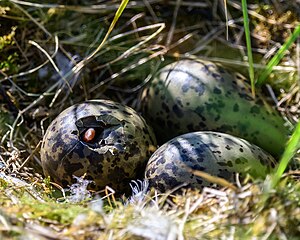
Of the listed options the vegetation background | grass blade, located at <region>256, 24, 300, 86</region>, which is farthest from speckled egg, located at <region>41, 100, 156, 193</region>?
grass blade, located at <region>256, 24, 300, 86</region>

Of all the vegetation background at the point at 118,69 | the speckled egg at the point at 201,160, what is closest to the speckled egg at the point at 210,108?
the vegetation background at the point at 118,69

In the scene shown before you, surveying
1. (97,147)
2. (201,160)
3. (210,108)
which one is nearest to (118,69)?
(210,108)

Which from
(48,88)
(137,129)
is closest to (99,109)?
(137,129)

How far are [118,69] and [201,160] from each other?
80 centimetres

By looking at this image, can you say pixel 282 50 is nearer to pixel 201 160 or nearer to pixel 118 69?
pixel 201 160

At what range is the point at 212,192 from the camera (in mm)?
1608

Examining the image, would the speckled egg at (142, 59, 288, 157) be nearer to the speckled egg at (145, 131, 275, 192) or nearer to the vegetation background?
the vegetation background

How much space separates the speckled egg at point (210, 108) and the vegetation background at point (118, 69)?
0.08 metres

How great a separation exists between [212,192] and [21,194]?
1.81 ft

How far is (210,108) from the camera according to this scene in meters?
2.16

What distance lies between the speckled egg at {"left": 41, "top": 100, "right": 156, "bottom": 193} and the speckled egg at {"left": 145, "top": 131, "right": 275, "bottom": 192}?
0.26 feet

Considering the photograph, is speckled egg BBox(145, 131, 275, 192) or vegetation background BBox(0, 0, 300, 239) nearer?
vegetation background BBox(0, 0, 300, 239)

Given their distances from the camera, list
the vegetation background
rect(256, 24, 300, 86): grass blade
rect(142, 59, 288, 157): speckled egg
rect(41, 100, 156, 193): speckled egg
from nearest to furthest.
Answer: the vegetation background → rect(256, 24, 300, 86): grass blade → rect(41, 100, 156, 193): speckled egg → rect(142, 59, 288, 157): speckled egg

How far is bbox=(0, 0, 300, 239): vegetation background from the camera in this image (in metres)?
1.60
